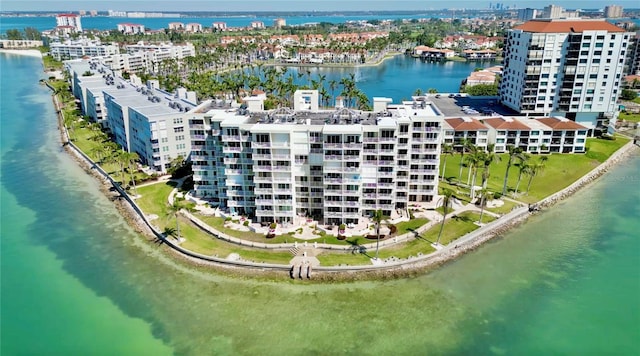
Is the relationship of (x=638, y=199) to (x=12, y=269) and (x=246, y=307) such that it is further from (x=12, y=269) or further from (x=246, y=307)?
(x=12, y=269)

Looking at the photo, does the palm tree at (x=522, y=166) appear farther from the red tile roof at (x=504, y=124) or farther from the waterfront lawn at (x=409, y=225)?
the red tile roof at (x=504, y=124)

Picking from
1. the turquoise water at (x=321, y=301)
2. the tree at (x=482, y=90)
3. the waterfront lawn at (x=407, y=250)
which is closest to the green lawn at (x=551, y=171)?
the turquoise water at (x=321, y=301)

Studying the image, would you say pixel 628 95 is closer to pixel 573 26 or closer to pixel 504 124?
pixel 573 26

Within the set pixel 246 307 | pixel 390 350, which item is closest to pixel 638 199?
pixel 390 350

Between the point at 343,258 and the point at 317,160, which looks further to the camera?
the point at 317,160

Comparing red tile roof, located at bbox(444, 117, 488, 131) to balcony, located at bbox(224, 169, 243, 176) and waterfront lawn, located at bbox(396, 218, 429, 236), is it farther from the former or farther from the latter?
balcony, located at bbox(224, 169, 243, 176)

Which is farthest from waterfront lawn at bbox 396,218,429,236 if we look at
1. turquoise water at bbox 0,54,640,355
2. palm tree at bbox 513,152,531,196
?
palm tree at bbox 513,152,531,196

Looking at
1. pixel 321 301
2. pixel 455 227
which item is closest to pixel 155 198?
pixel 321 301
